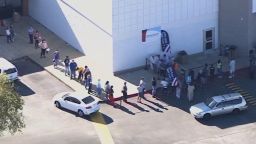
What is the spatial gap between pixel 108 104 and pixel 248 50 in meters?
11.4

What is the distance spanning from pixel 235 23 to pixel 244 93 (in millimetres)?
6316

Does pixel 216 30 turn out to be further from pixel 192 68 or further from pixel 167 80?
pixel 167 80

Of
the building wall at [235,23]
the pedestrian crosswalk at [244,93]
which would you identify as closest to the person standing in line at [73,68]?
the pedestrian crosswalk at [244,93]

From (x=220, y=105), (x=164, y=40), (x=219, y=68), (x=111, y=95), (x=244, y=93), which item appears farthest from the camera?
(x=164, y=40)

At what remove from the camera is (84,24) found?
48406 mm

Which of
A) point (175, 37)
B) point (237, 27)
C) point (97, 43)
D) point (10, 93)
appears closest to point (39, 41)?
point (97, 43)

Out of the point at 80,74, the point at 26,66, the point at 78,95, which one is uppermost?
the point at 80,74

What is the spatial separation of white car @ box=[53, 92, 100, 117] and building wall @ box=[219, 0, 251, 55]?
1218 cm

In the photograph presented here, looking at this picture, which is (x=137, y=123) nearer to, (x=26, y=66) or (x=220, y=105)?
(x=220, y=105)

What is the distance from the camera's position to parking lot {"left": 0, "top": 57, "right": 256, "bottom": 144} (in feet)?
127

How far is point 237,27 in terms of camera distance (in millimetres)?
48875

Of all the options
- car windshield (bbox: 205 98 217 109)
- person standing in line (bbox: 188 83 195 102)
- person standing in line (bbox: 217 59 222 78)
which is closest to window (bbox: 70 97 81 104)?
person standing in line (bbox: 188 83 195 102)

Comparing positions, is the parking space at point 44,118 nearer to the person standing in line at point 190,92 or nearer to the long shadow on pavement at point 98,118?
the long shadow on pavement at point 98,118

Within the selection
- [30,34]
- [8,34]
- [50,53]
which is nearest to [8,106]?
[50,53]
